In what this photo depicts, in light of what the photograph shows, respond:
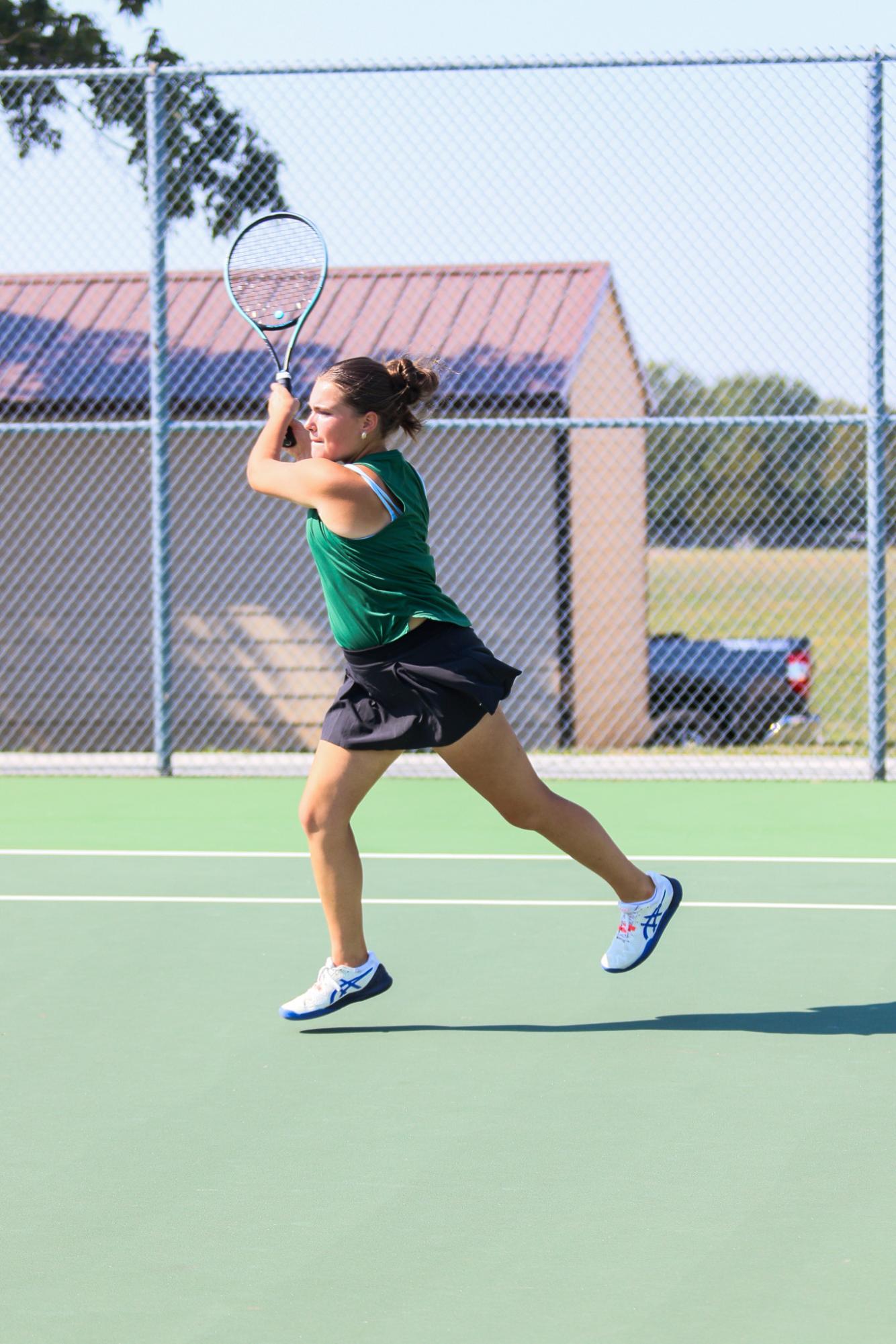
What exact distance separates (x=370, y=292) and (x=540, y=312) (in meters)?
1.37

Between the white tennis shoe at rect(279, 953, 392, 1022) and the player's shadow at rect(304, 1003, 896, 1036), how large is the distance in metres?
0.06

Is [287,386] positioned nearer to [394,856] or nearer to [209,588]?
[394,856]

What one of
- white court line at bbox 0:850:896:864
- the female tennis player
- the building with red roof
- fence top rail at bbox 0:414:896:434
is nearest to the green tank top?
the female tennis player

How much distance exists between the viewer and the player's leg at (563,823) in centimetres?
505

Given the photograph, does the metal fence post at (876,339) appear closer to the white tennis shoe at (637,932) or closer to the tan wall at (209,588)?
the tan wall at (209,588)

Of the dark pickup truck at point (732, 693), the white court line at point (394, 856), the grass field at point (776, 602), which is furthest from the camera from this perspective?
the grass field at point (776, 602)

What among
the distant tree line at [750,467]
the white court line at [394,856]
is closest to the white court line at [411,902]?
the white court line at [394,856]

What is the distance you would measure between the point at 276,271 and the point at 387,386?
148 cm

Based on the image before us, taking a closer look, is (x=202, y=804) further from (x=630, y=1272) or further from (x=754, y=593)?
(x=754, y=593)

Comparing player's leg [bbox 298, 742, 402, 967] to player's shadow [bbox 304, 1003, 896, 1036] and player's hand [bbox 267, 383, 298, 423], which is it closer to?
player's shadow [bbox 304, 1003, 896, 1036]

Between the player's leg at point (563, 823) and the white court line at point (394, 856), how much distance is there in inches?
85.7

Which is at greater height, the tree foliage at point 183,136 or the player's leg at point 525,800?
the tree foliage at point 183,136

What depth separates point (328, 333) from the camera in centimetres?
1440

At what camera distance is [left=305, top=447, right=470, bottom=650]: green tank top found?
4.91 m
